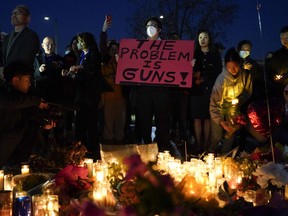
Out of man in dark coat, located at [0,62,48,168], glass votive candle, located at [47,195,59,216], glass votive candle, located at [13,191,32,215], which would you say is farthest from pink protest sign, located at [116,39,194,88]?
glass votive candle, located at [13,191,32,215]

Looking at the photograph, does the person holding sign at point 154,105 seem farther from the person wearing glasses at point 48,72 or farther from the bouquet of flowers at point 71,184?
the bouquet of flowers at point 71,184

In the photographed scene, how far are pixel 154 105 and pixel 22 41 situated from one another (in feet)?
6.51

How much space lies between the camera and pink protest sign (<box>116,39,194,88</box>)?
5.55m

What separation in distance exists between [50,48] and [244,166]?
408 centimetres

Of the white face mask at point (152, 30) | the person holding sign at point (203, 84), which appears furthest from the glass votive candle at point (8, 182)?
the person holding sign at point (203, 84)

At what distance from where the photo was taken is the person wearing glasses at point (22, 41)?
565 cm

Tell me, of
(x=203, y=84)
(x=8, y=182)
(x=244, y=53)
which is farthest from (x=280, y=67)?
(x=8, y=182)

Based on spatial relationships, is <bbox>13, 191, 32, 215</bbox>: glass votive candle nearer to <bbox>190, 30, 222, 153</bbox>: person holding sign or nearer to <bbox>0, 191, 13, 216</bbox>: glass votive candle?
<bbox>0, 191, 13, 216</bbox>: glass votive candle

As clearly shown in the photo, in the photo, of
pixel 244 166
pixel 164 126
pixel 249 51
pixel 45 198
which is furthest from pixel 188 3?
pixel 45 198

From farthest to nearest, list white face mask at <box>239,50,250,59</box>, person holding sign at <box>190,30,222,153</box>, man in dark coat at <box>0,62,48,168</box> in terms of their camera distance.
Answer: white face mask at <box>239,50,250,59</box> → person holding sign at <box>190,30,222,153</box> → man in dark coat at <box>0,62,48,168</box>

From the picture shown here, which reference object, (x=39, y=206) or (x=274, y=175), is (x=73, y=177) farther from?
(x=274, y=175)

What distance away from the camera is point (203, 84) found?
6.24m

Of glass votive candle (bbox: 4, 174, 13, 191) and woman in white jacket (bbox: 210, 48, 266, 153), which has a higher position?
woman in white jacket (bbox: 210, 48, 266, 153)

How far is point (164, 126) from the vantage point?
5832 millimetres
